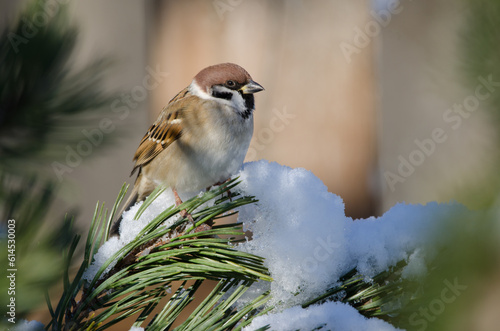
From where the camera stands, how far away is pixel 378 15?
104 inches

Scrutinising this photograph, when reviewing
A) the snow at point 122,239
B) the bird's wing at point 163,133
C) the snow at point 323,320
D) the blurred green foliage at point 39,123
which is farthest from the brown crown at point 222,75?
the snow at point 323,320

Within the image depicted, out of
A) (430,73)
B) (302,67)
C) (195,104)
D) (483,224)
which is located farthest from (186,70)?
(483,224)

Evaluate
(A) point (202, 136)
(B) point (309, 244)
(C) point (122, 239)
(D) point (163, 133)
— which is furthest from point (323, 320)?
(D) point (163, 133)

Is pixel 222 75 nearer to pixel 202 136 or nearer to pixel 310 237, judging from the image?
pixel 202 136

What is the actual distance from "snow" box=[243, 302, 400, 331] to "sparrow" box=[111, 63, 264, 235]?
95 centimetres

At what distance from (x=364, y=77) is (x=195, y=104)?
1.10 metres

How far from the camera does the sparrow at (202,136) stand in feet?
5.63

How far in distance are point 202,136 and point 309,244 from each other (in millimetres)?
1028

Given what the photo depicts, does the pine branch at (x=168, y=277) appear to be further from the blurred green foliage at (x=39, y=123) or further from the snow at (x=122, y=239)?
the blurred green foliage at (x=39, y=123)

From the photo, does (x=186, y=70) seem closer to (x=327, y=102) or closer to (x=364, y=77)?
(x=327, y=102)

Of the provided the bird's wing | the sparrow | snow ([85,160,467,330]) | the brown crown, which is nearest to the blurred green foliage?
snow ([85,160,467,330])

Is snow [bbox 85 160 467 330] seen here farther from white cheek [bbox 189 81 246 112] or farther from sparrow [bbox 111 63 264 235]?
white cheek [bbox 189 81 246 112]

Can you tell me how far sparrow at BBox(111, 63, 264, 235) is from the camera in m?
1.72

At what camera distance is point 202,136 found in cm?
179
